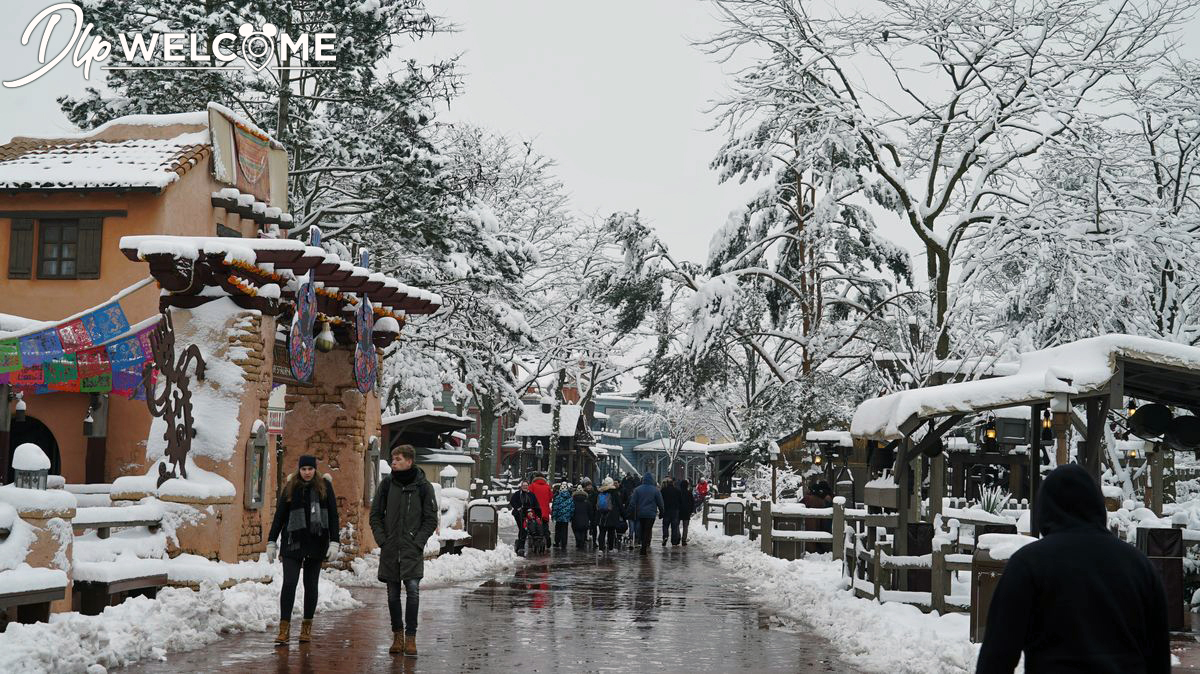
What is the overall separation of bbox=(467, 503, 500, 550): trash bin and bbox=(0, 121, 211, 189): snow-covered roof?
933 cm

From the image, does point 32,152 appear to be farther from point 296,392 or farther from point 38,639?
point 38,639

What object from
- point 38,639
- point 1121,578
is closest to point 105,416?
point 38,639

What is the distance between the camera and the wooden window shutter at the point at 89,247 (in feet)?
66.7

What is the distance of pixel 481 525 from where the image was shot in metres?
26.2

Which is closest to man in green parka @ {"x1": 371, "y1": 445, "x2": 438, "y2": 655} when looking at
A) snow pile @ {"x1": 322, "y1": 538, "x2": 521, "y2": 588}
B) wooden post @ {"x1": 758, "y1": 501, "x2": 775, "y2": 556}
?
snow pile @ {"x1": 322, "y1": 538, "x2": 521, "y2": 588}

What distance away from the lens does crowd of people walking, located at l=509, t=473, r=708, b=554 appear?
95.0ft

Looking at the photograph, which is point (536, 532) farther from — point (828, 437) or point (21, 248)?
point (21, 248)

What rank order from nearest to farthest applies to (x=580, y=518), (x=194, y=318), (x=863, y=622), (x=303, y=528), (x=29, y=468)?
(x=29, y=468) → (x=303, y=528) → (x=863, y=622) → (x=194, y=318) → (x=580, y=518)

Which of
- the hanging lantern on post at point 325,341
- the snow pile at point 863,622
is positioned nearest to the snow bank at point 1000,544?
the snow pile at point 863,622

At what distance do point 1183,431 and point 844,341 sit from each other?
1915cm

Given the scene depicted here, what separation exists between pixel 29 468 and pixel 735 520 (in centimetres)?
2577

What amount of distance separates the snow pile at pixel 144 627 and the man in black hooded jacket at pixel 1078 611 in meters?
6.97

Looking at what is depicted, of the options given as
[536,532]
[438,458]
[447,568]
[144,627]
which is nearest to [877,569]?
[144,627]

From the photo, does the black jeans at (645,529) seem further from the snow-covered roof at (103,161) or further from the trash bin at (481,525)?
the snow-covered roof at (103,161)
